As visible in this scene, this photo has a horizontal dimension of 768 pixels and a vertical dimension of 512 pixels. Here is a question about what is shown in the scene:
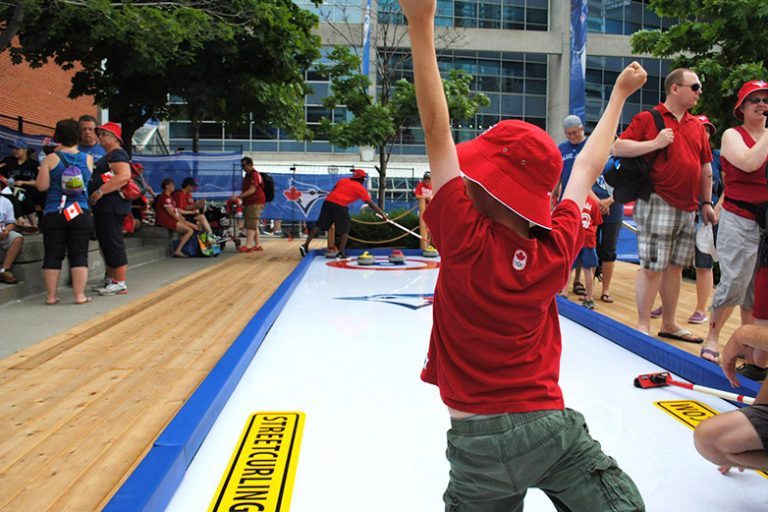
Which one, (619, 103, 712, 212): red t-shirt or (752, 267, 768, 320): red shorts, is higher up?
(619, 103, 712, 212): red t-shirt

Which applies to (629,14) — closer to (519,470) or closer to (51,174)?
(51,174)

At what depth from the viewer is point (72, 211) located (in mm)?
5992

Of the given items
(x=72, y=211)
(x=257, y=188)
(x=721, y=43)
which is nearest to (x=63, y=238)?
(x=72, y=211)

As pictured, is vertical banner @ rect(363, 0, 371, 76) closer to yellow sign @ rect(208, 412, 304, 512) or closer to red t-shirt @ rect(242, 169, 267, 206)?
red t-shirt @ rect(242, 169, 267, 206)

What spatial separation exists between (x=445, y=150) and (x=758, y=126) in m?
3.32

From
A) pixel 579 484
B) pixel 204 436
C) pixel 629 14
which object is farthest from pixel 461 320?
pixel 629 14

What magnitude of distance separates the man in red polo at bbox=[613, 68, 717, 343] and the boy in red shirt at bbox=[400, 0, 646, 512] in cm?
331

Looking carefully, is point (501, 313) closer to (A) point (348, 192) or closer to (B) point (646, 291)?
(B) point (646, 291)

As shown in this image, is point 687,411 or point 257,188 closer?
point 687,411

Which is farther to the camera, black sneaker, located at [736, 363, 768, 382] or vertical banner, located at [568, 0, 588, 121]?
vertical banner, located at [568, 0, 588, 121]

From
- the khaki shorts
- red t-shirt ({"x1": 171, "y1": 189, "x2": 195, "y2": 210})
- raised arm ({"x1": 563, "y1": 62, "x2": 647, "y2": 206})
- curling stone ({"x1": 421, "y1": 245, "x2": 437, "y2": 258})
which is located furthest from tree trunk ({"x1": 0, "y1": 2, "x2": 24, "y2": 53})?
curling stone ({"x1": 421, "y1": 245, "x2": 437, "y2": 258})

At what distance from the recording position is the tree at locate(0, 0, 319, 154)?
27.7 feet

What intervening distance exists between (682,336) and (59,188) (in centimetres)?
591

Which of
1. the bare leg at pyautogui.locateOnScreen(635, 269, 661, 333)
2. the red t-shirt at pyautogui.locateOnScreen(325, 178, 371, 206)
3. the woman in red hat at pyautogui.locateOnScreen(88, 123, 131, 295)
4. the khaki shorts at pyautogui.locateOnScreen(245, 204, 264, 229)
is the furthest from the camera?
the khaki shorts at pyautogui.locateOnScreen(245, 204, 264, 229)
